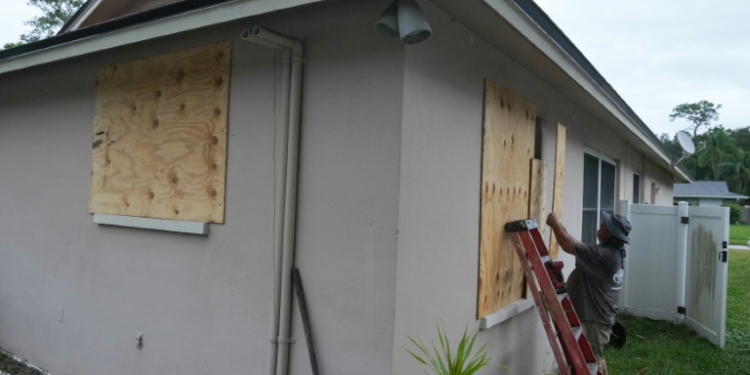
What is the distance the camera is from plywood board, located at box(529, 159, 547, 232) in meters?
5.05

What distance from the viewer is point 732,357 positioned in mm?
6336

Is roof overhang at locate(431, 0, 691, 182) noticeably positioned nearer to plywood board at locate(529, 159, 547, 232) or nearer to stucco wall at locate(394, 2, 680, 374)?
stucco wall at locate(394, 2, 680, 374)

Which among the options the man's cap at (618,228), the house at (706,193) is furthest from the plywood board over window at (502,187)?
the house at (706,193)

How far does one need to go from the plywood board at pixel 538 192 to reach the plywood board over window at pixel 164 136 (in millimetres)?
2865

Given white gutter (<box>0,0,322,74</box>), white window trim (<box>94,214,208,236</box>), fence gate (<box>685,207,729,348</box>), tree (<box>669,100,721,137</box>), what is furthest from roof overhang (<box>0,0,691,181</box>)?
tree (<box>669,100,721,137</box>)

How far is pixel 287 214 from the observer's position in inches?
134

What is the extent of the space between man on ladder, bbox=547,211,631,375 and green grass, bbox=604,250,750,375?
3.13ft

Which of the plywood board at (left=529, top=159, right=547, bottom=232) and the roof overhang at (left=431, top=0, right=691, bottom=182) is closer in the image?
the roof overhang at (left=431, top=0, right=691, bottom=182)

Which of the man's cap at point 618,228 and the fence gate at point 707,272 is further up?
the man's cap at point 618,228

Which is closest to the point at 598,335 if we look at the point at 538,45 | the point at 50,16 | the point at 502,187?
the point at 502,187

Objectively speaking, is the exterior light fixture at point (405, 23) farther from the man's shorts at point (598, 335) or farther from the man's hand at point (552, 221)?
the man's shorts at point (598, 335)

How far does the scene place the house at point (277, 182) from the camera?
3166 mm

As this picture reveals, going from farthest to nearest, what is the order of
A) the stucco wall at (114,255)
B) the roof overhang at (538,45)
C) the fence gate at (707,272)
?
the fence gate at (707,272) < the stucco wall at (114,255) < the roof overhang at (538,45)

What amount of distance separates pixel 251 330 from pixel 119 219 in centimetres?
172
